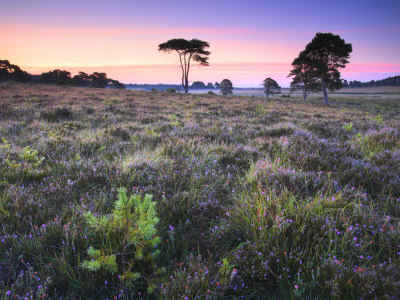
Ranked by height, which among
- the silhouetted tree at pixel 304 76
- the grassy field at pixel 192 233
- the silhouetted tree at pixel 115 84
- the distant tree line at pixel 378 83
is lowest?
the grassy field at pixel 192 233

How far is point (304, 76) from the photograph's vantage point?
52.3 meters

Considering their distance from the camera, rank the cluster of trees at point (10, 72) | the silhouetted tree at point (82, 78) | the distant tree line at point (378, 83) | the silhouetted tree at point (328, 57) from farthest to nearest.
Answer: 1. the distant tree line at point (378, 83)
2. the silhouetted tree at point (82, 78)
3. the cluster of trees at point (10, 72)
4. the silhouetted tree at point (328, 57)

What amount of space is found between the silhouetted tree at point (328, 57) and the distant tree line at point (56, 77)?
70028 mm

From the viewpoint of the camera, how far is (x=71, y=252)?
6.46ft

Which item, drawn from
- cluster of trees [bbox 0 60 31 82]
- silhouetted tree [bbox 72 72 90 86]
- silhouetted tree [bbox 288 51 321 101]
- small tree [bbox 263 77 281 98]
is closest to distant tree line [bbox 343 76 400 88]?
small tree [bbox 263 77 281 98]

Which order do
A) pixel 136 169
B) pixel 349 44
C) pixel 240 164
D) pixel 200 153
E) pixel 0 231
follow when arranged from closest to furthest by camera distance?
pixel 0 231 < pixel 136 169 < pixel 240 164 < pixel 200 153 < pixel 349 44

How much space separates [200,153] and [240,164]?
0.94 meters

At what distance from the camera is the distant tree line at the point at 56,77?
71.9 m

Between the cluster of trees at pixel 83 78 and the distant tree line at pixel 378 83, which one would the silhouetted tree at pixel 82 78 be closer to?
the cluster of trees at pixel 83 78

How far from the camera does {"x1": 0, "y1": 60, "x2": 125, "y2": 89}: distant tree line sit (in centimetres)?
7194

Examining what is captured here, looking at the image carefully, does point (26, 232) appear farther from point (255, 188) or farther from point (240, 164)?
point (240, 164)

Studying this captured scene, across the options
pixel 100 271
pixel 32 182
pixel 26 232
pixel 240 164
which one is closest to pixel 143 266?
pixel 100 271

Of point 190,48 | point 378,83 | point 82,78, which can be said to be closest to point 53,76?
point 82,78

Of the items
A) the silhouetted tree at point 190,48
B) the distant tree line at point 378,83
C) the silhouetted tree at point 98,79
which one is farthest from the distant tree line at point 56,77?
the distant tree line at point 378,83
